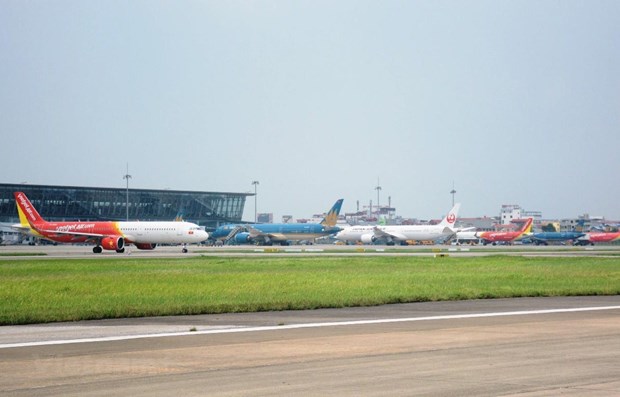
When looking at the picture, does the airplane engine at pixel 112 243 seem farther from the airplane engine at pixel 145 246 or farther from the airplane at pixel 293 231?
the airplane at pixel 293 231

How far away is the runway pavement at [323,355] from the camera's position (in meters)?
13.5

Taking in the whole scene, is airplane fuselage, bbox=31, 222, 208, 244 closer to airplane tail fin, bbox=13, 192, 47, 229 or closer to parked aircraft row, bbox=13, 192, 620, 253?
parked aircraft row, bbox=13, 192, 620, 253

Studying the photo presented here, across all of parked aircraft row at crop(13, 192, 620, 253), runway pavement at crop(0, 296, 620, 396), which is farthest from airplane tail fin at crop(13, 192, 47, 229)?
runway pavement at crop(0, 296, 620, 396)

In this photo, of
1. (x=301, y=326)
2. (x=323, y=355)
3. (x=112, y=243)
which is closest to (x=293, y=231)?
(x=112, y=243)

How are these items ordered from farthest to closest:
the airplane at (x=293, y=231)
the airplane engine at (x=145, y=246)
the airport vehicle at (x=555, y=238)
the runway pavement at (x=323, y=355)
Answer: the airport vehicle at (x=555, y=238) → the airplane at (x=293, y=231) → the airplane engine at (x=145, y=246) → the runway pavement at (x=323, y=355)

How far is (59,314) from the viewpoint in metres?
26.0

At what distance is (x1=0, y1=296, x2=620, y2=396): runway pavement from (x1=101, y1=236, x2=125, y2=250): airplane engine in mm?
70286

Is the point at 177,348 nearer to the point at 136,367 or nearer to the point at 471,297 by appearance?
the point at 136,367

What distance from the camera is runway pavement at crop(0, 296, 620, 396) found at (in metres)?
13.5

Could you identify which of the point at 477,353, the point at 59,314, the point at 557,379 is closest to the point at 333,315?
the point at 59,314

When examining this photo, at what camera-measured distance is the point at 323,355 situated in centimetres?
1717

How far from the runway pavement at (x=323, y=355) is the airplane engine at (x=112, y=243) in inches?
2767

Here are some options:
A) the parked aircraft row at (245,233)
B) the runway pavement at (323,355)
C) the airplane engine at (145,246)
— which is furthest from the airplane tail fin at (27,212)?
the runway pavement at (323,355)

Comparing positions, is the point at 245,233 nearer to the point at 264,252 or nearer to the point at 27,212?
the point at 27,212
